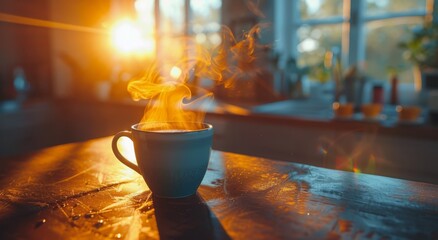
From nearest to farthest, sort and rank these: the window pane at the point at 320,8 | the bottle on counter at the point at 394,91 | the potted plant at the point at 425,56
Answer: the potted plant at the point at 425,56 < the bottle on counter at the point at 394,91 < the window pane at the point at 320,8

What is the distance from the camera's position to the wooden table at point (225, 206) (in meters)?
0.51

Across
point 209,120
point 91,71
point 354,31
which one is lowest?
point 209,120

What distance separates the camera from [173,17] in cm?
364

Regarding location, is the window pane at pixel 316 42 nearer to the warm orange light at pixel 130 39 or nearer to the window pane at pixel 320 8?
the window pane at pixel 320 8

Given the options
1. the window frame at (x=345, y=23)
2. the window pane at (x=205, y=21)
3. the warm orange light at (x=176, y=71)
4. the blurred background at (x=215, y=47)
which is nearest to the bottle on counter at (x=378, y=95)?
the blurred background at (x=215, y=47)

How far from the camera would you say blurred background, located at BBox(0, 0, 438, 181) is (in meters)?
2.34

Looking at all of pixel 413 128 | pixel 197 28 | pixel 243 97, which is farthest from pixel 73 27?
pixel 413 128

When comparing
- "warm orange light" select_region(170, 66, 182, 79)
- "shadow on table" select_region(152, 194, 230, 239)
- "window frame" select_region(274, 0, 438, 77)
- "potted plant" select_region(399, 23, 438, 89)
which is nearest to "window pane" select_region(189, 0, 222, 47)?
"window frame" select_region(274, 0, 438, 77)

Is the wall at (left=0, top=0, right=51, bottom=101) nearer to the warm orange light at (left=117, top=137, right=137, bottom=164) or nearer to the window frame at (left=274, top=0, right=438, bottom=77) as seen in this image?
the window frame at (left=274, top=0, right=438, bottom=77)

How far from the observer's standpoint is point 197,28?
3564 millimetres

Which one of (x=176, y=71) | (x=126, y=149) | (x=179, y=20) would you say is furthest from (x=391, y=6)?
(x=126, y=149)

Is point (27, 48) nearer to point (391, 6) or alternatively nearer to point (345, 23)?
point (345, 23)

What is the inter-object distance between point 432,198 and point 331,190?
17cm

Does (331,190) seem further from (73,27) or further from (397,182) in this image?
(73,27)
